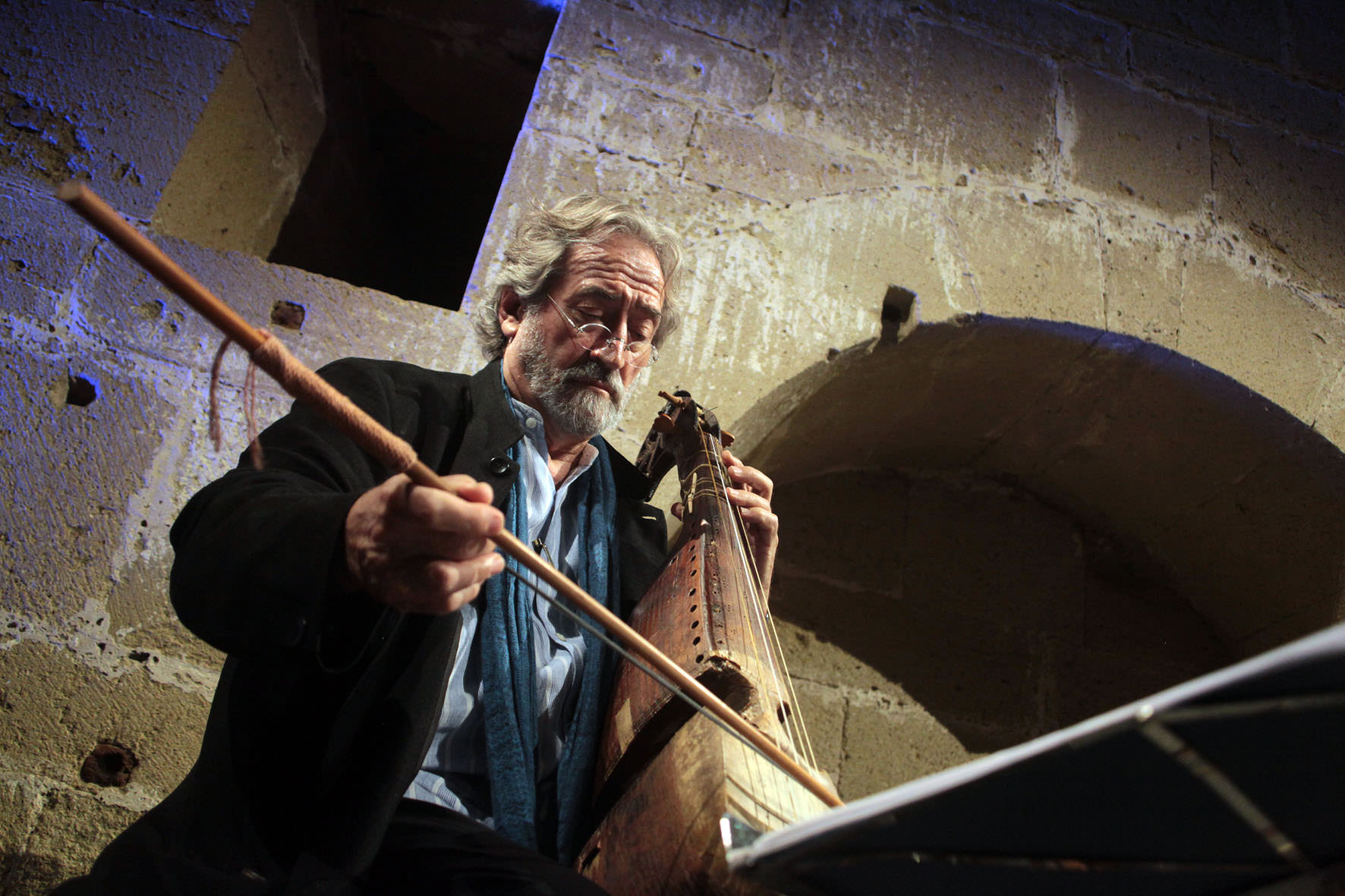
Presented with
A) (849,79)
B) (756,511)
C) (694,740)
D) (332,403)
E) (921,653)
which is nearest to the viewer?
(332,403)

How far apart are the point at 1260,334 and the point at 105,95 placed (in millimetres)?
2858

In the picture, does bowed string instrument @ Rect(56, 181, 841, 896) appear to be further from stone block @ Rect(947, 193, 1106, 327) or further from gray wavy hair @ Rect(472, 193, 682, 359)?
stone block @ Rect(947, 193, 1106, 327)

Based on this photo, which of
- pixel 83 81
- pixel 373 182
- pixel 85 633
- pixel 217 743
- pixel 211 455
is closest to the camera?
pixel 217 743

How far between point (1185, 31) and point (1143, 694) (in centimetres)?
203

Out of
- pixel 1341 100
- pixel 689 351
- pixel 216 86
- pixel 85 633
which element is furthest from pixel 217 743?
pixel 1341 100

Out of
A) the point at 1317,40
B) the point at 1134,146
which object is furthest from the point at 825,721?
the point at 1317,40

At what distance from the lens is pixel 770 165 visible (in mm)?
2104

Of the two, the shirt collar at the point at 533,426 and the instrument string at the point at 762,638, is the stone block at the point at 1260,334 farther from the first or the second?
the shirt collar at the point at 533,426

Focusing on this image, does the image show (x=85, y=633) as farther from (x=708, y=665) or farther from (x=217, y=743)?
(x=708, y=665)

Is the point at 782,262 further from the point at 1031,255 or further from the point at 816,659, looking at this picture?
the point at 816,659

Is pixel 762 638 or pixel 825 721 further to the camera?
pixel 825 721

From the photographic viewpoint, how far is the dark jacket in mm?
802

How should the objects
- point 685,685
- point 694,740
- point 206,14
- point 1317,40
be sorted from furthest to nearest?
1. point 1317,40
2. point 206,14
3. point 694,740
4. point 685,685

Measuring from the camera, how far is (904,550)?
2514 mm
